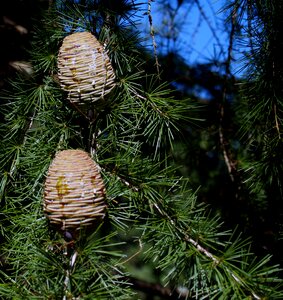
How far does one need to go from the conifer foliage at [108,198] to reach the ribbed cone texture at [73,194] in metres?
0.02

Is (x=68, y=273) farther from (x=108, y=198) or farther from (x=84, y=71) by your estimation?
(x=84, y=71)

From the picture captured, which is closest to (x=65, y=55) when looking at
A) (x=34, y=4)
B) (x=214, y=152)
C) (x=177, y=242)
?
(x=177, y=242)

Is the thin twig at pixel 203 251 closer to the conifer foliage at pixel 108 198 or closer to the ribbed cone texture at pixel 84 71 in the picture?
the conifer foliage at pixel 108 198

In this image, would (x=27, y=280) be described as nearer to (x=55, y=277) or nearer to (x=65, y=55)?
(x=55, y=277)

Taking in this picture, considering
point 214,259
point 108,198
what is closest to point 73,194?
point 108,198

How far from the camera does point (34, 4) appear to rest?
1140 millimetres

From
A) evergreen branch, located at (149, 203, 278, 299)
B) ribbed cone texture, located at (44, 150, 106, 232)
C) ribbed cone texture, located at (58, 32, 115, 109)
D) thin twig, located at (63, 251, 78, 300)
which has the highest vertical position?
ribbed cone texture, located at (58, 32, 115, 109)

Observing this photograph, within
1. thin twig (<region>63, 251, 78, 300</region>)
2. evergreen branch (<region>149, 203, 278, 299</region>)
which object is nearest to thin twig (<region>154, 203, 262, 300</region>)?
evergreen branch (<region>149, 203, 278, 299</region>)

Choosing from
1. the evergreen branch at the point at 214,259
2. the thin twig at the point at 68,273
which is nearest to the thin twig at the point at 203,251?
the evergreen branch at the point at 214,259

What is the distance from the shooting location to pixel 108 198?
56cm

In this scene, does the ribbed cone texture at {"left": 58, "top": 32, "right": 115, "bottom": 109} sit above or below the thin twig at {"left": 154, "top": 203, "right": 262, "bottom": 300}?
above

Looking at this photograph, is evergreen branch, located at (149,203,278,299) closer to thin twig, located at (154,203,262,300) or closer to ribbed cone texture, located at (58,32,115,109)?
thin twig, located at (154,203,262,300)

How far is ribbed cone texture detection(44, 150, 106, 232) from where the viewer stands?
51cm

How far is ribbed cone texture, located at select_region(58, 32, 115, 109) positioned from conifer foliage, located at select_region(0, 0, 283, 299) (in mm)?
18
